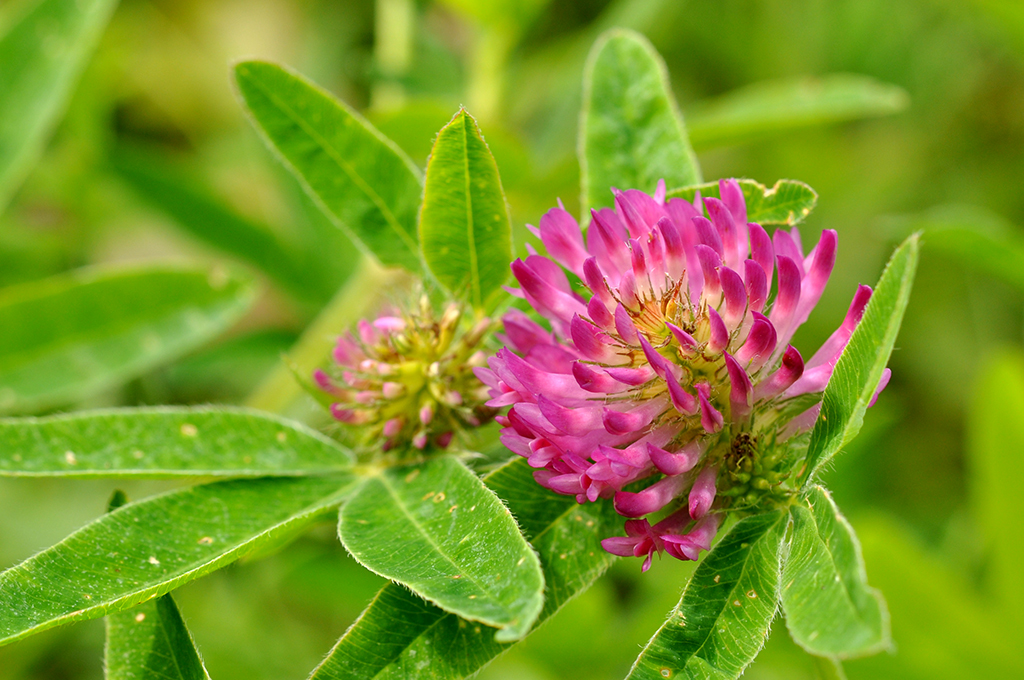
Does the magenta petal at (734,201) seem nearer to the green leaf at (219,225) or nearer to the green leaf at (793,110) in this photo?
the green leaf at (793,110)

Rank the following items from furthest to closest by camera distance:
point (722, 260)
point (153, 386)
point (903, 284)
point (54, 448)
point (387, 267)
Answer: point (153, 386) < point (387, 267) < point (54, 448) < point (722, 260) < point (903, 284)

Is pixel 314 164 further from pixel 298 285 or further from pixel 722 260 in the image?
pixel 298 285

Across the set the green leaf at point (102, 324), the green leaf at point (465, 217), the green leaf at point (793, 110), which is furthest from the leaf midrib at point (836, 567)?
the green leaf at point (102, 324)

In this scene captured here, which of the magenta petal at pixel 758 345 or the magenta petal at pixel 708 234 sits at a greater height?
the magenta petal at pixel 708 234

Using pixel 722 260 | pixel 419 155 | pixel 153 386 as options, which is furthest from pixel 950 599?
pixel 153 386

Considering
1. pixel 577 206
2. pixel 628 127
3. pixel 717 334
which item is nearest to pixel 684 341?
pixel 717 334

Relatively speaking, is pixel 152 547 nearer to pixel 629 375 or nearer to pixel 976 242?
pixel 629 375

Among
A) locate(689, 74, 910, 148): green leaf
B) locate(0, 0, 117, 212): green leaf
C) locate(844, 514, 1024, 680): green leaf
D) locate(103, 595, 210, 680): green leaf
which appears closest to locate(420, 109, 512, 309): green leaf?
locate(103, 595, 210, 680): green leaf
